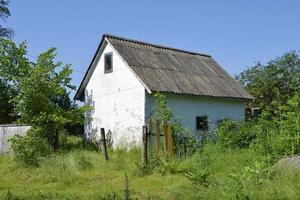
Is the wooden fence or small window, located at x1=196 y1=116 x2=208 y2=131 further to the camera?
small window, located at x1=196 y1=116 x2=208 y2=131

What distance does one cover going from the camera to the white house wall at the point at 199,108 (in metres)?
20.4

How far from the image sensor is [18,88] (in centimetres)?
1962

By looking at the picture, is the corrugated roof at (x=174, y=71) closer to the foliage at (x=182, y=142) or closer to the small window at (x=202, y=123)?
the small window at (x=202, y=123)

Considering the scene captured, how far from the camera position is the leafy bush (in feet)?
54.1

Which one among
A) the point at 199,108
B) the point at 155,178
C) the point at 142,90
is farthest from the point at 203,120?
the point at 155,178

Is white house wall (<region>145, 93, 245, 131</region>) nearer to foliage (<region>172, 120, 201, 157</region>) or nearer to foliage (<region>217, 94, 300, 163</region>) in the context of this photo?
foliage (<region>172, 120, 201, 157</region>)

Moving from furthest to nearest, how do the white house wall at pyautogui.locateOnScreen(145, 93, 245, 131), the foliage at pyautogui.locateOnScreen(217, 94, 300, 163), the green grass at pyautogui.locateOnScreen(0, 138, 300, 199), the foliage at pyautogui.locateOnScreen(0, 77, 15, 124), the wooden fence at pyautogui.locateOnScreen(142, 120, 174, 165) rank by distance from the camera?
the foliage at pyautogui.locateOnScreen(0, 77, 15, 124), the white house wall at pyautogui.locateOnScreen(145, 93, 245, 131), the wooden fence at pyautogui.locateOnScreen(142, 120, 174, 165), the foliage at pyautogui.locateOnScreen(217, 94, 300, 163), the green grass at pyautogui.locateOnScreen(0, 138, 300, 199)

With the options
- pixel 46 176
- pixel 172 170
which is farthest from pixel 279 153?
pixel 46 176

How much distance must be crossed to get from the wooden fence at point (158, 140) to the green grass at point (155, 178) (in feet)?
1.77

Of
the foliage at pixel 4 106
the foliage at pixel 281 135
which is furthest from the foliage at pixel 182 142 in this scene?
the foliage at pixel 4 106

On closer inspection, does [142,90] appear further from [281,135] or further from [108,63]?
[281,135]

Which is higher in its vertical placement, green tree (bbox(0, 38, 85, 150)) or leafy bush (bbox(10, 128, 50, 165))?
green tree (bbox(0, 38, 85, 150))

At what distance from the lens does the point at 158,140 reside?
50.8 feet

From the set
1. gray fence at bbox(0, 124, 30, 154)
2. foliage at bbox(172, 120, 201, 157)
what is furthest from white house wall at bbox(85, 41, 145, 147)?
gray fence at bbox(0, 124, 30, 154)
